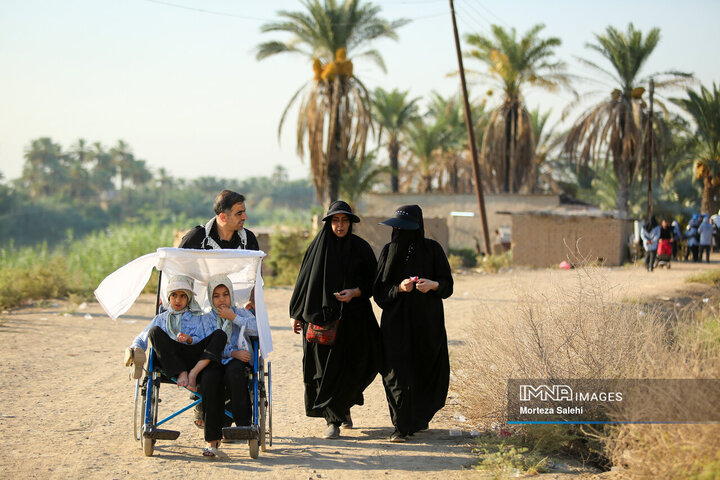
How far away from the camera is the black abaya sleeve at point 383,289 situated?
5543 mm

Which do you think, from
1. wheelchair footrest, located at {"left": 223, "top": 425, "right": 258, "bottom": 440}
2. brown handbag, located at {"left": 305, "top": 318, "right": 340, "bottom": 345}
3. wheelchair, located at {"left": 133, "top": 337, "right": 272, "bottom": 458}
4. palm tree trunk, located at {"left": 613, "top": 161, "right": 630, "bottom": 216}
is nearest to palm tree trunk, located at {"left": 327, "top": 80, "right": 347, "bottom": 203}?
palm tree trunk, located at {"left": 613, "top": 161, "right": 630, "bottom": 216}

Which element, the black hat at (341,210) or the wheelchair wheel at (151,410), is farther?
Answer: the black hat at (341,210)

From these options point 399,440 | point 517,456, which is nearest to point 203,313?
point 399,440

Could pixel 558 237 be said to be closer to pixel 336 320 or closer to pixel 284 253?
pixel 284 253

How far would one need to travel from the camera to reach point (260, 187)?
333 ft

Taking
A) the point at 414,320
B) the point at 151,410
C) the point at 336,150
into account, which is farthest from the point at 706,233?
the point at 151,410

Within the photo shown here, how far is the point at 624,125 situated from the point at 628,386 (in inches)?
1061

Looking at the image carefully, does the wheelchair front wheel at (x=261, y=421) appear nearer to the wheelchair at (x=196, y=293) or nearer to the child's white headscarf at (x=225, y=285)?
the wheelchair at (x=196, y=293)

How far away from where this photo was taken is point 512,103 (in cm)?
3119

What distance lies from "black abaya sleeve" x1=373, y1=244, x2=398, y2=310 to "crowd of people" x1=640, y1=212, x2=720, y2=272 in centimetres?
1389

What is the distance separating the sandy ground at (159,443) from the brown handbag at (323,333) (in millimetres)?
726

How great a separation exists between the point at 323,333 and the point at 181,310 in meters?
1.10

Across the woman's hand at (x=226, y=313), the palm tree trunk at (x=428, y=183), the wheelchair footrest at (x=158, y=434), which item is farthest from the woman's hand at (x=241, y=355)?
the palm tree trunk at (x=428, y=183)

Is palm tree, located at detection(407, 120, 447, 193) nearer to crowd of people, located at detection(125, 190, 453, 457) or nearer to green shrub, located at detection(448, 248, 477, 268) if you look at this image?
green shrub, located at detection(448, 248, 477, 268)
